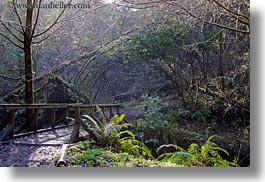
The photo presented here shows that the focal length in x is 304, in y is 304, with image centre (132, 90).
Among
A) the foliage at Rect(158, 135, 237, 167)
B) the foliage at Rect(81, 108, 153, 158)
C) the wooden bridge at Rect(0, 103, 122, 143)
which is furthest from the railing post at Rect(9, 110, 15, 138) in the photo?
the foliage at Rect(158, 135, 237, 167)

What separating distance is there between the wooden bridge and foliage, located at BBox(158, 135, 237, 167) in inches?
22.6

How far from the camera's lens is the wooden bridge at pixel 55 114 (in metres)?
2.46

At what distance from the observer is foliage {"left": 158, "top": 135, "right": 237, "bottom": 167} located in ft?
7.89

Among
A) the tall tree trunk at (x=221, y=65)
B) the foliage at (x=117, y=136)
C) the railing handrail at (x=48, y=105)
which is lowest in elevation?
the foliage at (x=117, y=136)

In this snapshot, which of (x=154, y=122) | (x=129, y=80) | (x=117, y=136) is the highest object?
(x=129, y=80)

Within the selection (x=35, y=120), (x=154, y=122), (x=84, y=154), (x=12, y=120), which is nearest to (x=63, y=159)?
(x=84, y=154)

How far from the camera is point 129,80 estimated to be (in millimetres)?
2482

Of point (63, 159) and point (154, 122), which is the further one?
point (154, 122)

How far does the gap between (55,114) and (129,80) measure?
68 centimetres

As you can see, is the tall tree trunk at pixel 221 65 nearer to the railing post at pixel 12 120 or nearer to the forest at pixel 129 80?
the forest at pixel 129 80

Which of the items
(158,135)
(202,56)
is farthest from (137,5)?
(158,135)

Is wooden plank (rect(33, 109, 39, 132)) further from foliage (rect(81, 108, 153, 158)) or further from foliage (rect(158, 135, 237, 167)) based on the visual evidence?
foliage (rect(158, 135, 237, 167))

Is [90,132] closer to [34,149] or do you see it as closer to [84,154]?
[84,154]

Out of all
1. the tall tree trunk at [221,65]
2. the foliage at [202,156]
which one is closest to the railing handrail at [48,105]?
the foliage at [202,156]
